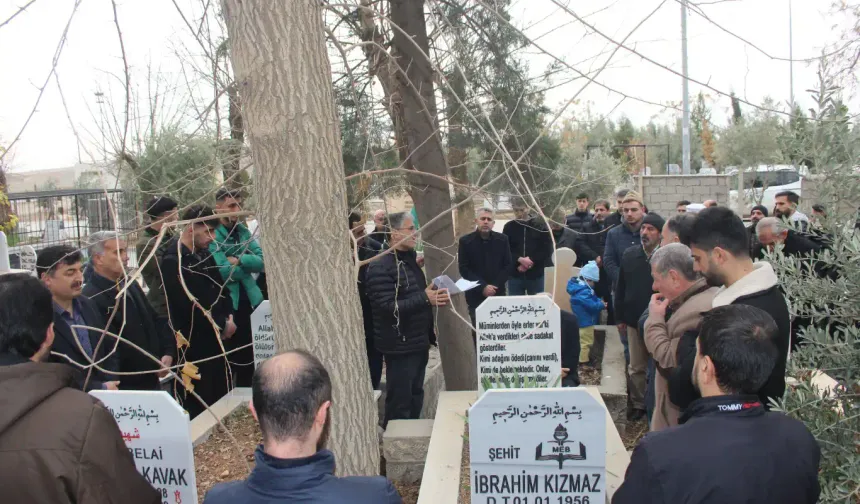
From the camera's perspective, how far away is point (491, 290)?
24.1 feet

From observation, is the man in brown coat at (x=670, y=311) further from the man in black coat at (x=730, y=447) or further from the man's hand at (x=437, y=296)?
the man's hand at (x=437, y=296)

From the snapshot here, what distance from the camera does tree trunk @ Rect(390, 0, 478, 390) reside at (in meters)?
5.35

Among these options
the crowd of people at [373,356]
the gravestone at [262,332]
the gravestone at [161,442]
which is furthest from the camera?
the gravestone at [262,332]

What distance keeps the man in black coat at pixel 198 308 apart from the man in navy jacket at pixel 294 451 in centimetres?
346

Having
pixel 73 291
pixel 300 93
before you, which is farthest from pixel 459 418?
pixel 300 93

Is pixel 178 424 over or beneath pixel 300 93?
beneath

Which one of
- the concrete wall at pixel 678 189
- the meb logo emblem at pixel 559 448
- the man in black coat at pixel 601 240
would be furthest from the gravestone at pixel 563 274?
the concrete wall at pixel 678 189

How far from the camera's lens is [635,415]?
5.97 metres

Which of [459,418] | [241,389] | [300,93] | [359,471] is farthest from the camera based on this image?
[241,389]

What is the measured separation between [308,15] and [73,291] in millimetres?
2209

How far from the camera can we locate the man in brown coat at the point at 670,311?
3.42 meters

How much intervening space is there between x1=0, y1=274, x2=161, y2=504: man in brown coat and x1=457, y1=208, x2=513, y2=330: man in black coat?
5738 millimetres

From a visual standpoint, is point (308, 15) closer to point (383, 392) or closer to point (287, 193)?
point (287, 193)

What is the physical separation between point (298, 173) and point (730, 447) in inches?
68.7
